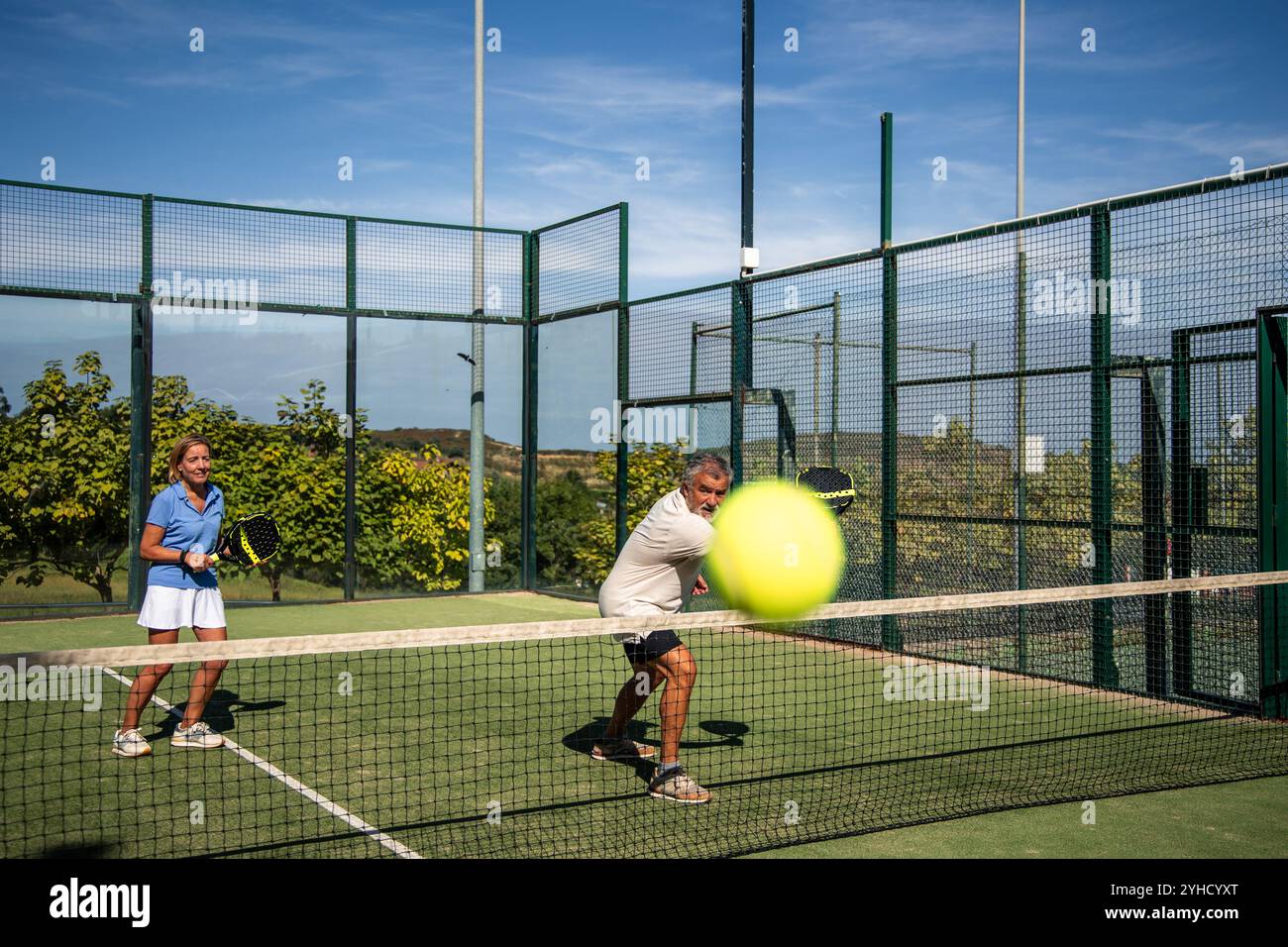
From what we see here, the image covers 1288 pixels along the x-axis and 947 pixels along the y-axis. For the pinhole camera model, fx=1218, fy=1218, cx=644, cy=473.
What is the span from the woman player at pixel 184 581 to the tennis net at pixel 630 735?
0.70 ft

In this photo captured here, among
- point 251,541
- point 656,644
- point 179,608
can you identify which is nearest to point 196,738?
point 179,608

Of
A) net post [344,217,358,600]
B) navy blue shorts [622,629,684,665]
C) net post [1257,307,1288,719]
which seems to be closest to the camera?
navy blue shorts [622,629,684,665]

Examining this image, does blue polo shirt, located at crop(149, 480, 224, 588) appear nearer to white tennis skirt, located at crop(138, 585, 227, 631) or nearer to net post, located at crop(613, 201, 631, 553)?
white tennis skirt, located at crop(138, 585, 227, 631)

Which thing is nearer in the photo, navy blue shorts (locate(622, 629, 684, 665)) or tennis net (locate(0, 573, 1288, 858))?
tennis net (locate(0, 573, 1288, 858))

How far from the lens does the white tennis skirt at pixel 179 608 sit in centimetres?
690

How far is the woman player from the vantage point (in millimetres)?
6895

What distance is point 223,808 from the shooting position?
5820 mm

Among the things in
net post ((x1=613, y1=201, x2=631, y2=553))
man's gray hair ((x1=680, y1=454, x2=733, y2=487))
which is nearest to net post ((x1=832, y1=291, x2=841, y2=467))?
net post ((x1=613, y1=201, x2=631, y2=553))

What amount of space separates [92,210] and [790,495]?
10.3 m

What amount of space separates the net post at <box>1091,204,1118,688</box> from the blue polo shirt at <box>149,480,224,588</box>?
614 centimetres

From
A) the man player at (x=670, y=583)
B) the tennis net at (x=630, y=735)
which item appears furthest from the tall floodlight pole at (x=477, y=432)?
the man player at (x=670, y=583)

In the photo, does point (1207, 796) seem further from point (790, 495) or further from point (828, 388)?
point (828, 388)

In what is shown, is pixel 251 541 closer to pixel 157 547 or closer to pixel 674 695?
pixel 157 547
